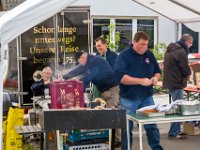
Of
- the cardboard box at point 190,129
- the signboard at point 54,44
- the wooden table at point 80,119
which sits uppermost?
the signboard at point 54,44

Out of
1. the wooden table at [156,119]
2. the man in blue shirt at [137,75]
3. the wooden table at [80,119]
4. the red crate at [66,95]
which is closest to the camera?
the wooden table at [80,119]

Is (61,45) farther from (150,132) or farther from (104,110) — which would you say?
(104,110)

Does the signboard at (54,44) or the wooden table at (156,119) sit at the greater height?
the signboard at (54,44)

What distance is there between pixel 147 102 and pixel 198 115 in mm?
821

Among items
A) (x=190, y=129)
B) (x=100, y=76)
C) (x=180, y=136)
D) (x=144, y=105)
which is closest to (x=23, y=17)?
(x=144, y=105)

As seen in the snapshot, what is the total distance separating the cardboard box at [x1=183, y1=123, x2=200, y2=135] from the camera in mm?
8719

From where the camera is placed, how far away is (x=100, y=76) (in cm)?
742

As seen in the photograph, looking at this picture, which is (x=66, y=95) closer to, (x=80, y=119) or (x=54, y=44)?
(x=80, y=119)

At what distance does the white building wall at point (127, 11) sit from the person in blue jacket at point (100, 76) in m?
8.04

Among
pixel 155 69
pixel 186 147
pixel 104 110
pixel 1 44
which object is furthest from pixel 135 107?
pixel 1 44

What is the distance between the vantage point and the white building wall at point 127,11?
16.0 metres

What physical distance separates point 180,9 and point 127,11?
25.0 feet

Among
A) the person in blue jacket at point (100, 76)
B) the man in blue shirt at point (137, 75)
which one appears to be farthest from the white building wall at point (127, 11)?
the man in blue shirt at point (137, 75)

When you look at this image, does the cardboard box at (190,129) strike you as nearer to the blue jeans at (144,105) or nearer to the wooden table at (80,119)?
the blue jeans at (144,105)
